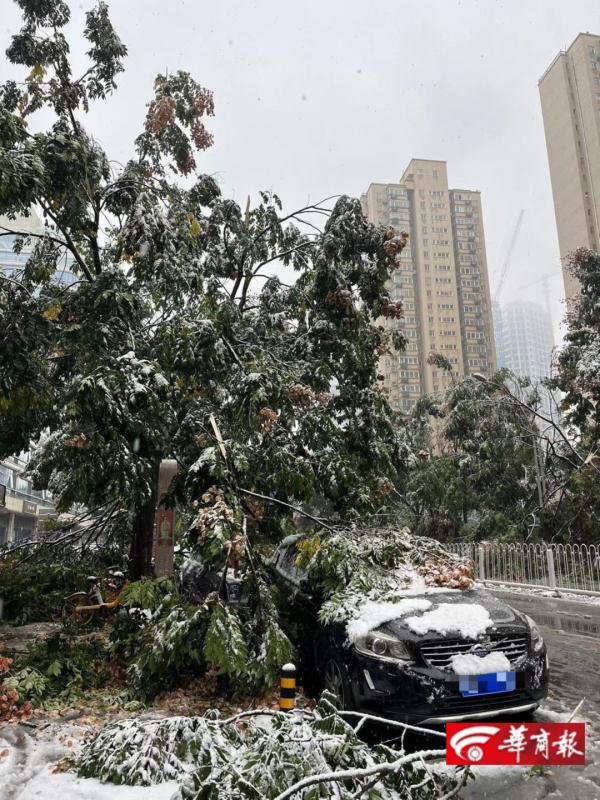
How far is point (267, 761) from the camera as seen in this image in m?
2.96

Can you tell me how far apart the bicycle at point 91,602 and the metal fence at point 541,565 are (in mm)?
10846

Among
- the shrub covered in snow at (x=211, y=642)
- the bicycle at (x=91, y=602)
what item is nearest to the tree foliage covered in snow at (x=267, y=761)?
the shrub covered in snow at (x=211, y=642)

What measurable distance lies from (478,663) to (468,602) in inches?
26.3

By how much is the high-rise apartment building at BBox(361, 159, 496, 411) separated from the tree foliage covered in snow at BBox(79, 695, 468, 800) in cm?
8275

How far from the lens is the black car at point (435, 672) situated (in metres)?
3.86

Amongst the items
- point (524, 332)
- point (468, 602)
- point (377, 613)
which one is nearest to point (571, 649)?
point (468, 602)

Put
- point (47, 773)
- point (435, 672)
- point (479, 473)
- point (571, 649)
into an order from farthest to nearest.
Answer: point (479, 473) < point (571, 649) < point (435, 672) < point (47, 773)

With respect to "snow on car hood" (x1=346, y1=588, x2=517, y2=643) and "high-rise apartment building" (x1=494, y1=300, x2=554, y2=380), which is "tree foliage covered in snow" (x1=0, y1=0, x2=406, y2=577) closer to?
"snow on car hood" (x1=346, y1=588, x2=517, y2=643)

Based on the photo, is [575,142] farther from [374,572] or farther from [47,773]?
[47,773]

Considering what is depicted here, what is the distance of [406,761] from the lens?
2.72m

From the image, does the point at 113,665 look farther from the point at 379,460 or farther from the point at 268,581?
the point at 379,460

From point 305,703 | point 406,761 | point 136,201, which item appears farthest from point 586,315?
point 406,761

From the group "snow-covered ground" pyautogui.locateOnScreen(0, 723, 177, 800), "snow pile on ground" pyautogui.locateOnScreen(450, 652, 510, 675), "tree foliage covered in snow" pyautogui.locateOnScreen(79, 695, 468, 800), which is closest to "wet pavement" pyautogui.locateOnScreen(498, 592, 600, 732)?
"snow pile on ground" pyautogui.locateOnScreen(450, 652, 510, 675)

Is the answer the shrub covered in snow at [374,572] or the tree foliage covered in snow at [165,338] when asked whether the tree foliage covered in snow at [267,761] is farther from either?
the tree foliage covered in snow at [165,338]
